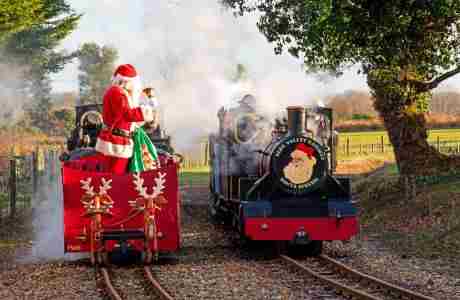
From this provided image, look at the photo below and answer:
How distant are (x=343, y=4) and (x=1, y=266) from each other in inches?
363

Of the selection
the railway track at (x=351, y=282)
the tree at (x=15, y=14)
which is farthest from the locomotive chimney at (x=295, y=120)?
the tree at (x=15, y=14)

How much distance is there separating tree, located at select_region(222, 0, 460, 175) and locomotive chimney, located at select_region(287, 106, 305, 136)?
4.86 m

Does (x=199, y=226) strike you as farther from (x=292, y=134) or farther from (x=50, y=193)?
(x=50, y=193)

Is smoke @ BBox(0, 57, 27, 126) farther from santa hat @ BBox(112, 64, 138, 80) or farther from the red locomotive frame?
the red locomotive frame

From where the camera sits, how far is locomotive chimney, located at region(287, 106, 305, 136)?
14586 mm

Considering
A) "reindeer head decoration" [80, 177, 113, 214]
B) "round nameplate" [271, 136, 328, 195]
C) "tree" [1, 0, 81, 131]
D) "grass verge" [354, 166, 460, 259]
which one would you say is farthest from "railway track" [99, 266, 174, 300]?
"tree" [1, 0, 81, 131]

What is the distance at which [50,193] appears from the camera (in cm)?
3128

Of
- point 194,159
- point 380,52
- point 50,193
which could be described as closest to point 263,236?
point 380,52

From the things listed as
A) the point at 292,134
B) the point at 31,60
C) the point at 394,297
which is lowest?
the point at 394,297

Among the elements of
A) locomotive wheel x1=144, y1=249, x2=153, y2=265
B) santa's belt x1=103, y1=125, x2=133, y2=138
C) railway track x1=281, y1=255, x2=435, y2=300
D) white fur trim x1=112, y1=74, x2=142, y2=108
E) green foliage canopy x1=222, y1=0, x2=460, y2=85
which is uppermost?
green foliage canopy x1=222, y1=0, x2=460, y2=85

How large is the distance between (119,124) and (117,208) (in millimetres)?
1248

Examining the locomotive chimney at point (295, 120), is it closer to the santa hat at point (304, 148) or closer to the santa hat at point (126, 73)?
the santa hat at point (304, 148)

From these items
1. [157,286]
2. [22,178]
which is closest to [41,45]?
[22,178]

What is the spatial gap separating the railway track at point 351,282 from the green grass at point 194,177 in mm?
23768
